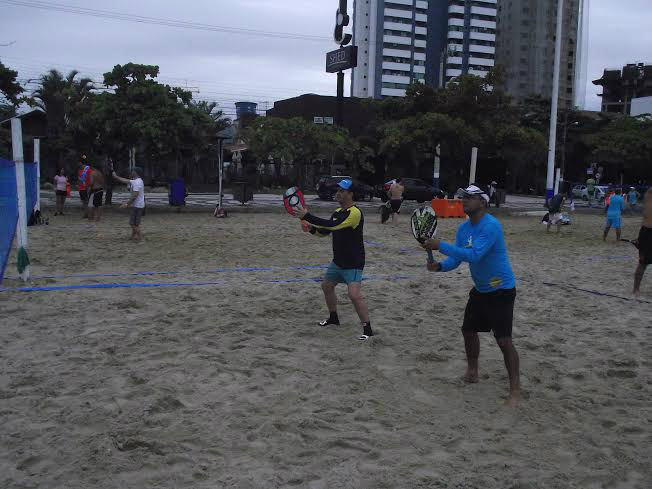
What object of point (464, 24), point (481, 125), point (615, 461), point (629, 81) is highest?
point (464, 24)

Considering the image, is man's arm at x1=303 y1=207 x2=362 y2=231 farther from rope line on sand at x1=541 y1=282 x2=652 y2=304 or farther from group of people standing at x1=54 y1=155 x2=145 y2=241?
group of people standing at x1=54 y1=155 x2=145 y2=241

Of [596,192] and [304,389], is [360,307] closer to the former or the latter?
[304,389]

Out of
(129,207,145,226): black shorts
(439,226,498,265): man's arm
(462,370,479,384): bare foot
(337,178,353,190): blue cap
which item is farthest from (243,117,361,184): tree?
(439,226,498,265): man's arm

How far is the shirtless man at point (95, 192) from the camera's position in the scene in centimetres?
1695

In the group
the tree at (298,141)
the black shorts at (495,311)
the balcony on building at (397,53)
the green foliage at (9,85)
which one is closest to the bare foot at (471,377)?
the black shorts at (495,311)

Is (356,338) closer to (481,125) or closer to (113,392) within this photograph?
(113,392)

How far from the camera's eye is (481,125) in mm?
31828

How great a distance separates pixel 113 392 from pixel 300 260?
289 inches

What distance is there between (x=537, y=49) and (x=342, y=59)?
65.8m

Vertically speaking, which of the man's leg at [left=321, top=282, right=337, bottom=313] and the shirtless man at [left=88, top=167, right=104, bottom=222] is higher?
the shirtless man at [left=88, top=167, right=104, bottom=222]

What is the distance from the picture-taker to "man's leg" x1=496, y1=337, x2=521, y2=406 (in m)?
4.74

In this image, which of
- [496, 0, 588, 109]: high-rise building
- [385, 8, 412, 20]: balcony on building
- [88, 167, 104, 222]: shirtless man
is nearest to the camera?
A: [88, 167, 104, 222]: shirtless man

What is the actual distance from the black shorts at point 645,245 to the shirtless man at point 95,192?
43.2 feet

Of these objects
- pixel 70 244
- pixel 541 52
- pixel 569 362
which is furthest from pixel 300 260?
pixel 541 52
